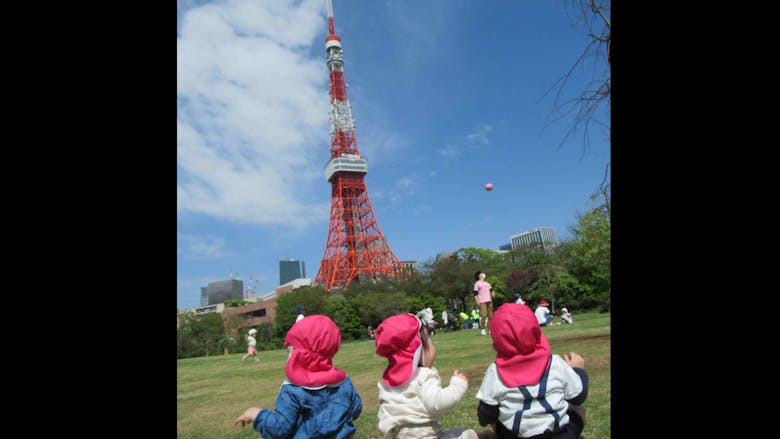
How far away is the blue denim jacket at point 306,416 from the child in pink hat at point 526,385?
2.68 ft

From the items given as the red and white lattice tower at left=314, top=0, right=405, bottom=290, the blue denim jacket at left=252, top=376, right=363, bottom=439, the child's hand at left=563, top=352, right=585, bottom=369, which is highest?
the red and white lattice tower at left=314, top=0, right=405, bottom=290

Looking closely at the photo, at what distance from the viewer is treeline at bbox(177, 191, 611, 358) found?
27.8 m

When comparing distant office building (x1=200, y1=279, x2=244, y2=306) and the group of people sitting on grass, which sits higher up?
distant office building (x1=200, y1=279, x2=244, y2=306)

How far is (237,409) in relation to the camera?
5.46 metres

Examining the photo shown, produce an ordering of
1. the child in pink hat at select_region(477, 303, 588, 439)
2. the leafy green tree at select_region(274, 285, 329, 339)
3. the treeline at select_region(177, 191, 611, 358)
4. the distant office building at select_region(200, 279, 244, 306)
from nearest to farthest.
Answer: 1. the child in pink hat at select_region(477, 303, 588, 439)
2. the treeline at select_region(177, 191, 611, 358)
3. the leafy green tree at select_region(274, 285, 329, 339)
4. the distant office building at select_region(200, 279, 244, 306)

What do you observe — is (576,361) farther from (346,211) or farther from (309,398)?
(346,211)

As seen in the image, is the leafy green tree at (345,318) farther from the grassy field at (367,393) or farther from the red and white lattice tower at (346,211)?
the grassy field at (367,393)

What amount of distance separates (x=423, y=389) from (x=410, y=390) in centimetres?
8


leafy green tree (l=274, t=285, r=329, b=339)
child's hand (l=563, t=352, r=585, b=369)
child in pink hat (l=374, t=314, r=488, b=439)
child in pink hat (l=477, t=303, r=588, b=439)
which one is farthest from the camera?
leafy green tree (l=274, t=285, r=329, b=339)

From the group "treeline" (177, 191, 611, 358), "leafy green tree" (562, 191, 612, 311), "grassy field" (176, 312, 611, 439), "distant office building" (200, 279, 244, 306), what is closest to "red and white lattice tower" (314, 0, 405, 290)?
"treeline" (177, 191, 611, 358)

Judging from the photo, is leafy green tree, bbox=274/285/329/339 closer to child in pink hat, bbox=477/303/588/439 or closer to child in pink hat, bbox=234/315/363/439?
child in pink hat, bbox=234/315/363/439

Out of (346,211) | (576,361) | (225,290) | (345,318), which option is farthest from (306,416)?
(225,290)
